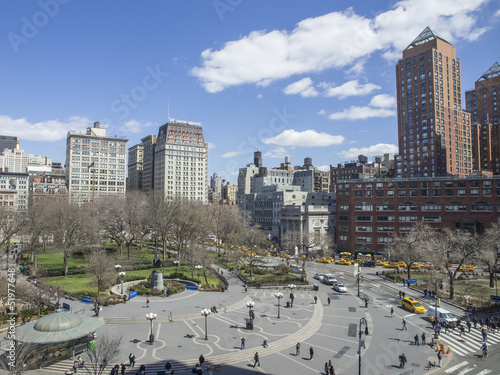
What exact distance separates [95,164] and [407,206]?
127m

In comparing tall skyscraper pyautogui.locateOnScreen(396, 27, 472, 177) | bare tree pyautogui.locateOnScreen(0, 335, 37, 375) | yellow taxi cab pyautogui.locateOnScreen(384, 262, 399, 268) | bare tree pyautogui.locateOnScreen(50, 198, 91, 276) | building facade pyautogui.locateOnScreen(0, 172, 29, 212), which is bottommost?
yellow taxi cab pyautogui.locateOnScreen(384, 262, 399, 268)

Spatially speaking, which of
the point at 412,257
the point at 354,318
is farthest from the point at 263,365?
the point at 412,257

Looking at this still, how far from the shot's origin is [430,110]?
108 m

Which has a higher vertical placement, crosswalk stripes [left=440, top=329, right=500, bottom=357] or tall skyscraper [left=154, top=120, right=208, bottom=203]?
tall skyscraper [left=154, top=120, right=208, bottom=203]

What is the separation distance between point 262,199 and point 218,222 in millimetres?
44847

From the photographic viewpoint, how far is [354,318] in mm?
38688

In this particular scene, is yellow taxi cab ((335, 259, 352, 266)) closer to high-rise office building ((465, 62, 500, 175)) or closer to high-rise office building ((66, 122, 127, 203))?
high-rise office building ((465, 62, 500, 175))

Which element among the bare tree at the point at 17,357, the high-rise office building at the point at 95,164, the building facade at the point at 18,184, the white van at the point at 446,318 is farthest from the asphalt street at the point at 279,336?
the building facade at the point at 18,184

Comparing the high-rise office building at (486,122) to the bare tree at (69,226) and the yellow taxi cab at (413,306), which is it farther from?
the bare tree at (69,226)

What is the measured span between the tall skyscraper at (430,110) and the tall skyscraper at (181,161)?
91.2 m

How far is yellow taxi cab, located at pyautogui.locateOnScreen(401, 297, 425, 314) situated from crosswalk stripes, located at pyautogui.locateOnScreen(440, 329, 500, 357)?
512 cm

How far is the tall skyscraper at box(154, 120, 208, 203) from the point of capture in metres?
160

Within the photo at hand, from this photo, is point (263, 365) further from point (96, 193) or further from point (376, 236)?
point (96, 193)

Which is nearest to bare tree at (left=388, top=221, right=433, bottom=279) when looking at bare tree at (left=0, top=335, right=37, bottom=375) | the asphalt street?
the asphalt street
